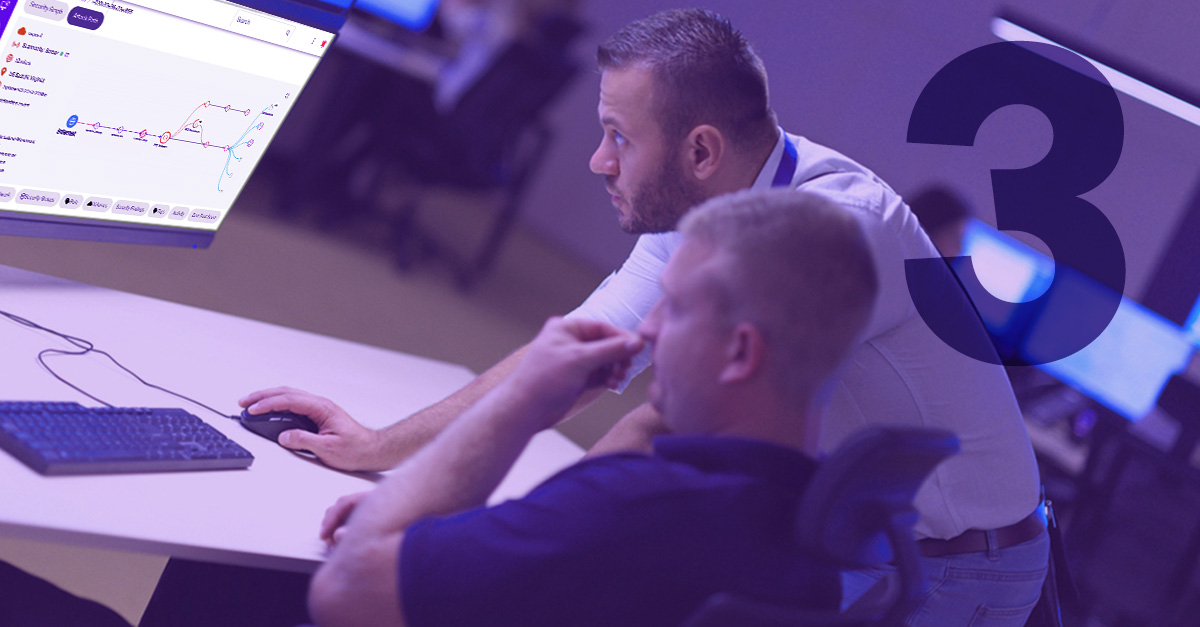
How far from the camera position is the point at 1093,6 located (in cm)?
485

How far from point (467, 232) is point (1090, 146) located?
14.7ft

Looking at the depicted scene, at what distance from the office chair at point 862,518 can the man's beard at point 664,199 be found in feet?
2.57

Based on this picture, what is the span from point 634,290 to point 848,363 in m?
0.45

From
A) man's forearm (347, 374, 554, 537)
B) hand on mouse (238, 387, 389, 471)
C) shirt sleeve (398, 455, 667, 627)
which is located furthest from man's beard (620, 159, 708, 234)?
shirt sleeve (398, 455, 667, 627)

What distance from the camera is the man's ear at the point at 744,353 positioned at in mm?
958

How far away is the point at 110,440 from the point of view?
1.13 m

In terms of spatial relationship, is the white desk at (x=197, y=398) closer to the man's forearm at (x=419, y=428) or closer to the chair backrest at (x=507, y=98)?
the man's forearm at (x=419, y=428)

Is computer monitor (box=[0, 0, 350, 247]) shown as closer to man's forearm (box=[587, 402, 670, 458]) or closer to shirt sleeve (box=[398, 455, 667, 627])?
man's forearm (box=[587, 402, 670, 458])

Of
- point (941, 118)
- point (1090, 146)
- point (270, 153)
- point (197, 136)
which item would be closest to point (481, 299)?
point (270, 153)

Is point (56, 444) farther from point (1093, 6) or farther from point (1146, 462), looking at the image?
point (1093, 6)

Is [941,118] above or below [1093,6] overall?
below

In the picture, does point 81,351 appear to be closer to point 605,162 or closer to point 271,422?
point 271,422

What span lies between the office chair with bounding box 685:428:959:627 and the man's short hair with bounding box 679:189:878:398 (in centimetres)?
13

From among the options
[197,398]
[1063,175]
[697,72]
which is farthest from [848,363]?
[1063,175]
